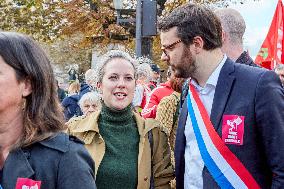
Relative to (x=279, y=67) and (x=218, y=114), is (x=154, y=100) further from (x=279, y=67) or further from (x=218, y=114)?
(x=279, y=67)

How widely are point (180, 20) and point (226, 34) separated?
88 centimetres

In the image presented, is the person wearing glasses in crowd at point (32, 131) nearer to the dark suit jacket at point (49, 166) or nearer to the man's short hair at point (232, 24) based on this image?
the dark suit jacket at point (49, 166)

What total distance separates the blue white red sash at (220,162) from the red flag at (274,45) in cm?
598

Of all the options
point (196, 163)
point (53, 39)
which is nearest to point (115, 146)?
point (196, 163)

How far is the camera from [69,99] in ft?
32.0

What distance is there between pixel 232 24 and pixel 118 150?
136cm

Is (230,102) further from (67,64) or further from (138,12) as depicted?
(67,64)

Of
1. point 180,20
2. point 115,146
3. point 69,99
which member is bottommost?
point 69,99

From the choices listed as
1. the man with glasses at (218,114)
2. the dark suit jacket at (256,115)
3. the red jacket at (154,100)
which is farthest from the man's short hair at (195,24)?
the red jacket at (154,100)

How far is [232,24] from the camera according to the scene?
4.31 metres

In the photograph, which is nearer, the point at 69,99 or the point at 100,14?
the point at 69,99

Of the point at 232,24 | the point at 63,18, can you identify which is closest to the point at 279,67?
the point at 232,24

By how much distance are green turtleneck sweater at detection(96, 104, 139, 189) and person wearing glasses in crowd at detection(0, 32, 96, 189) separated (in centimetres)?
120

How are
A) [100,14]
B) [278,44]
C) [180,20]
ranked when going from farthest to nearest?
[100,14], [278,44], [180,20]
